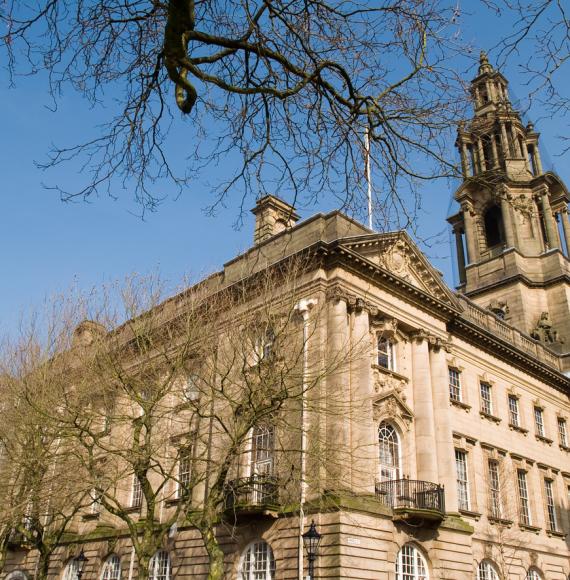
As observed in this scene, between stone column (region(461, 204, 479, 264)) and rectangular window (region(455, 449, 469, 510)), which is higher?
stone column (region(461, 204, 479, 264))

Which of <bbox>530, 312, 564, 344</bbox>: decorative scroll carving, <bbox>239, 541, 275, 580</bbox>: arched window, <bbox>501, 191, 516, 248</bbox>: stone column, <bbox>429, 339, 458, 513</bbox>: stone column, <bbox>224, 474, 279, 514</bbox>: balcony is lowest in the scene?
<bbox>239, 541, 275, 580</bbox>: arched window

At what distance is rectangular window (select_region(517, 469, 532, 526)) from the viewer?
32250 millimetres

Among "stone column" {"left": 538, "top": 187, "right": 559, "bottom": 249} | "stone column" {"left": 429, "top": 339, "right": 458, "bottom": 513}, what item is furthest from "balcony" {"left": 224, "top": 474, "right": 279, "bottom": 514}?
"stone column" {"left": 538, "top": 187, "right": 559, "bottom": 249}

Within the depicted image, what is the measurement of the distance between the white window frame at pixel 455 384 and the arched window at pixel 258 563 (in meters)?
12.7

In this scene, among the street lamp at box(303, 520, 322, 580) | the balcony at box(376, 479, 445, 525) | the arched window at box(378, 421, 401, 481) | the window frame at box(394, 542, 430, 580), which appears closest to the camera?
the street lamp at box(303, 520, 322, 580)

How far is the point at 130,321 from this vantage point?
22.0 meters

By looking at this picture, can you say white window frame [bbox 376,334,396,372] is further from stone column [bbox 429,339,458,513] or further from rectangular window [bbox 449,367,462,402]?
rectangular window [bbox 449,367,462,402]

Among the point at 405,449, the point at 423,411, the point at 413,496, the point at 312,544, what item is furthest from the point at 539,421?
the point at 312,544

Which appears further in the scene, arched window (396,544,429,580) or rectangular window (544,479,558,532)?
rectangular window (544,479,558,532)

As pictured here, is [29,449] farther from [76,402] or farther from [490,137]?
[490,137]

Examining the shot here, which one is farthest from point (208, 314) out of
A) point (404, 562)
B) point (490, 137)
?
point (490, 137)

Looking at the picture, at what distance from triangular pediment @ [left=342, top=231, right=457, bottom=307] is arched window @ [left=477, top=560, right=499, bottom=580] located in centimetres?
1142

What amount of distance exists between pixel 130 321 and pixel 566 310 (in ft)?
109

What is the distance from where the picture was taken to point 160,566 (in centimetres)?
2684
